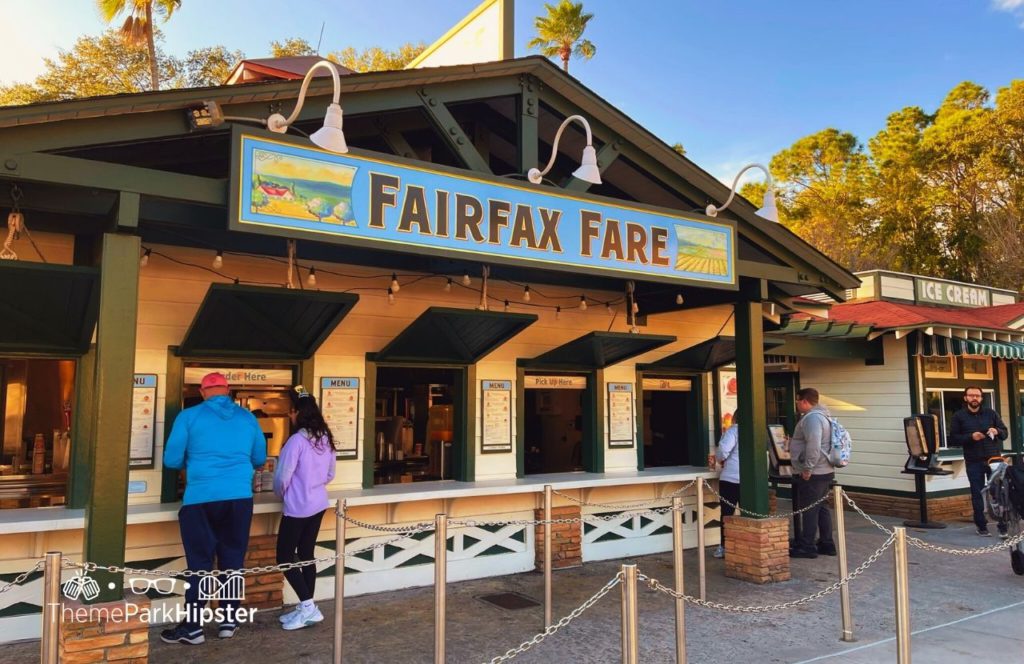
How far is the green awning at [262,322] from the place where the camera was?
5504mm

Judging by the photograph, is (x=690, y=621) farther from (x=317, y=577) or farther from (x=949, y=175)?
(x=949, y=175)

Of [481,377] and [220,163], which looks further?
[481,377]

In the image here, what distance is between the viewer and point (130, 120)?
4.53 m

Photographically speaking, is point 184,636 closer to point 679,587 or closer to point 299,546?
point 299,546

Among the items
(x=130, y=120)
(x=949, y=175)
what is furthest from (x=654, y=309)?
(x=949, y=175)

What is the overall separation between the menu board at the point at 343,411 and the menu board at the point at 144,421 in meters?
1.42

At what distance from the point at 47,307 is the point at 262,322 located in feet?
4.90

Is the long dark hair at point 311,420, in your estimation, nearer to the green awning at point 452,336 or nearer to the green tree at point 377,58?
the green awning at point 452,336

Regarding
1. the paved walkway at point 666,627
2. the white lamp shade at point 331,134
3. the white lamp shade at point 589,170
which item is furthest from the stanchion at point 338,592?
the white lamp shade at point 589,170

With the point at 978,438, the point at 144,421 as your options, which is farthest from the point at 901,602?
the point at 978,438

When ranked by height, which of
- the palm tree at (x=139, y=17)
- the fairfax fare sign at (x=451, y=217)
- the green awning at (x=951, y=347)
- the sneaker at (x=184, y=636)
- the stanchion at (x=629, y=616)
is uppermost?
the palm tree at (x=139, y=17)

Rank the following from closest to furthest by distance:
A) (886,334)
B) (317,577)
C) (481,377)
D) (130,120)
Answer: (130,120), (317,577), (481,377), (886,334)

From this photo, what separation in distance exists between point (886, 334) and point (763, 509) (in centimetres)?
584

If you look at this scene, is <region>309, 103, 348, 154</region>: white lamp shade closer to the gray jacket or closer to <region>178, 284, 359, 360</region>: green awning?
<region>178, 284, 359, 360</region>: green awning
